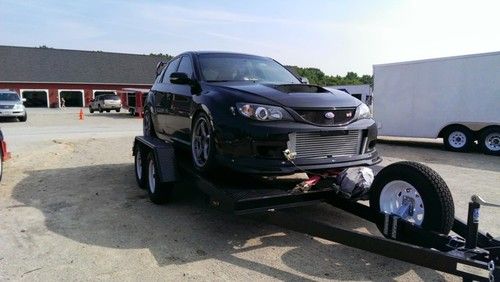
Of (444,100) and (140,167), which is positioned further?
(444,100)

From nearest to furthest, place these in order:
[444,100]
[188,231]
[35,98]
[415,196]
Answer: [415,196] → [188,231] → [444,100] → [35,98]

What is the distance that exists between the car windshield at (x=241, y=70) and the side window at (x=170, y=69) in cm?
93

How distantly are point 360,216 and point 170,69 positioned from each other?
13.2 ft

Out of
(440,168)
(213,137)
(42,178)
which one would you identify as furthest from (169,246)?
→ (440,168)

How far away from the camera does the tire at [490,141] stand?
1208 cm

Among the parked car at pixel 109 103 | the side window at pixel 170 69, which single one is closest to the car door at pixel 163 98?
the side window at pixel 170 69

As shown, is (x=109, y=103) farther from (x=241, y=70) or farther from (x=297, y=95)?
(x=297, y=95)

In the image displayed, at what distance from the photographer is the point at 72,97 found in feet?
171

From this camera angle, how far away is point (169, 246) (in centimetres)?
451

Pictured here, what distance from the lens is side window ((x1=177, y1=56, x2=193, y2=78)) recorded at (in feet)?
19.2

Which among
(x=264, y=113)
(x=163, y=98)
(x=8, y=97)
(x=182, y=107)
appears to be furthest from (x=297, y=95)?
(x=8, y=97)

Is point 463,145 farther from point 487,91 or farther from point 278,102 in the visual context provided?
point 278,102

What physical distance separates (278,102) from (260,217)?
115cm

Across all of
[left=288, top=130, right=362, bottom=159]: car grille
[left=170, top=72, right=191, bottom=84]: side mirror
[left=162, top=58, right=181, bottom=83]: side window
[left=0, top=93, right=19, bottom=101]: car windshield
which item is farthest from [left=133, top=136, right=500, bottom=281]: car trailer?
[left=0, top=93, right=19, bottom=101]: car windshield
